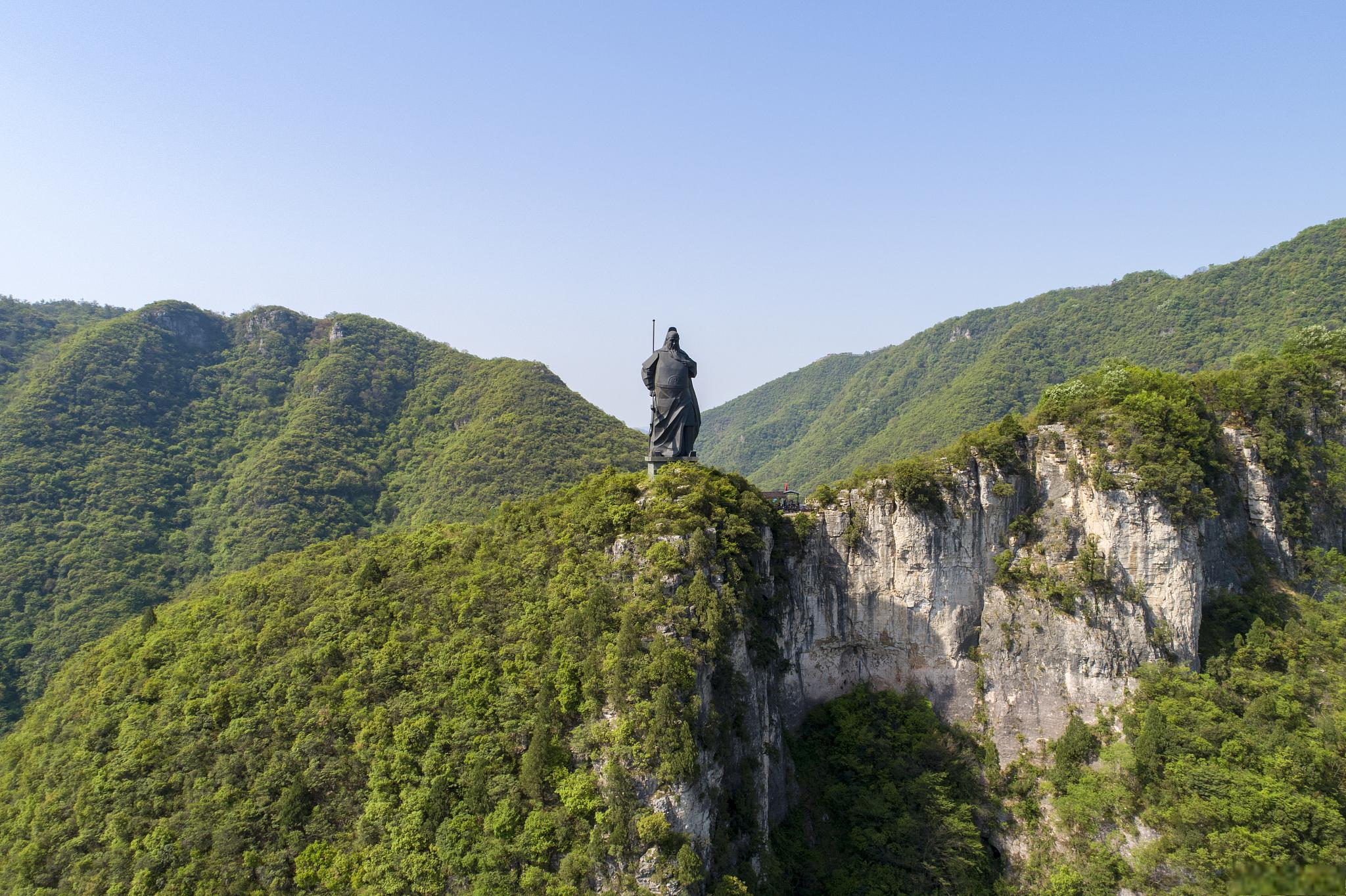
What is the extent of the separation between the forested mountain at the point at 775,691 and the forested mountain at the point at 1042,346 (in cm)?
4072

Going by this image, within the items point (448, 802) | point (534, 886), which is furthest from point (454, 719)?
point (534, 886)

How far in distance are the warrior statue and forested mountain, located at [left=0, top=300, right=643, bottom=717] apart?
28.3m

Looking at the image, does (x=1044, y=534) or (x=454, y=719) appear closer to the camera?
(x=454, y=719)

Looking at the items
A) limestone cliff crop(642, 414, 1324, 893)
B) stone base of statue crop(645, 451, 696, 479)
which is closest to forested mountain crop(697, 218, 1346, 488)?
limestone cliff crop(642, 414, 1324, 893)

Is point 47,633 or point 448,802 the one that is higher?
point 47,633

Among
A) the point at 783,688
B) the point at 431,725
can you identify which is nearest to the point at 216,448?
the point at 431,725

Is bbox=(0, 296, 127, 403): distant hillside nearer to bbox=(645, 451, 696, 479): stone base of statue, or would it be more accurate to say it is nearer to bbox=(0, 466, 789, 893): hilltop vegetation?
bbox=(0, 466, 789, 893): hilltop vegetation

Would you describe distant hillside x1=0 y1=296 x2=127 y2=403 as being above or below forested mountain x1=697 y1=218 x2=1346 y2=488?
above

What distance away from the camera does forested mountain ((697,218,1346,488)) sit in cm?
6894

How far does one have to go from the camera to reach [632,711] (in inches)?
855

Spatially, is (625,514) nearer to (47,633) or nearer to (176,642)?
(176,642)

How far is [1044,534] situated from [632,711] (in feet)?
68.0

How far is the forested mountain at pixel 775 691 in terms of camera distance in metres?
22.2

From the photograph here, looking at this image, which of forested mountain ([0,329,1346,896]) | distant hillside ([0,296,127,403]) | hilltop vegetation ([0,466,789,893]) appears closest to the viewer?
→ hilltop vegetation ([0,466,789,893])
